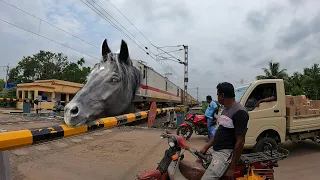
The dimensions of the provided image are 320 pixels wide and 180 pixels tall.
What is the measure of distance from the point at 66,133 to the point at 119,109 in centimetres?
91

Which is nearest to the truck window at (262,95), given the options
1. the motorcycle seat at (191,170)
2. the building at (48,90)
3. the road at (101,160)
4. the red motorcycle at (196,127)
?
the road at (101,160)

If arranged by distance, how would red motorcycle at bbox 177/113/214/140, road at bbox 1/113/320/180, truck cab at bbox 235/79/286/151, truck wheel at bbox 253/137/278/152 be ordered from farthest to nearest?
1. red motorcycle at bbox 177/113/214/140
2. truck cab at bbox 235/79/286/151
3. truck wheel at bbox 253/137/278/152
4. road at bbox 1/113/320/180

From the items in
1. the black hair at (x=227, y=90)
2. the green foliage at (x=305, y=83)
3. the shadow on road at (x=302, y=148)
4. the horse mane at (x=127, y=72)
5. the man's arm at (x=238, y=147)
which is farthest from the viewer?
the green foliage at (x=305, y=83)

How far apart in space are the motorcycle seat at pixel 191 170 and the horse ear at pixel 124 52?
1424 mm

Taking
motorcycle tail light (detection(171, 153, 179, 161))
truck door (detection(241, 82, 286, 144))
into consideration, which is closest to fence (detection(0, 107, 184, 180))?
motorcycle tail light (detection(171, 153, 179, 161))

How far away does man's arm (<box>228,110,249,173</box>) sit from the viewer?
103 inches

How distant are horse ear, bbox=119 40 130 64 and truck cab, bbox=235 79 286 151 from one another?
438 cm

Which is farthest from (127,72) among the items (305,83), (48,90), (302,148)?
(305,83)

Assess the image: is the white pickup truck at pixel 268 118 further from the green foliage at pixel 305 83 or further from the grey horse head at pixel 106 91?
the green foliage at pixel 305 83

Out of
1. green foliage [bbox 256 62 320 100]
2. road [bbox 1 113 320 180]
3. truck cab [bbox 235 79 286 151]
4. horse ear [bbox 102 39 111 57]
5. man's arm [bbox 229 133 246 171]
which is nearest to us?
man's arm [bbox 229 133 246 171]

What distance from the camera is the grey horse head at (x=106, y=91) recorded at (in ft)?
8.71

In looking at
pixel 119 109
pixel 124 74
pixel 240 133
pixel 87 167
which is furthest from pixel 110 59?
pixel 87 167

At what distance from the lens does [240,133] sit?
2633 mm

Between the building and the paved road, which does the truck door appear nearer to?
the paved road
